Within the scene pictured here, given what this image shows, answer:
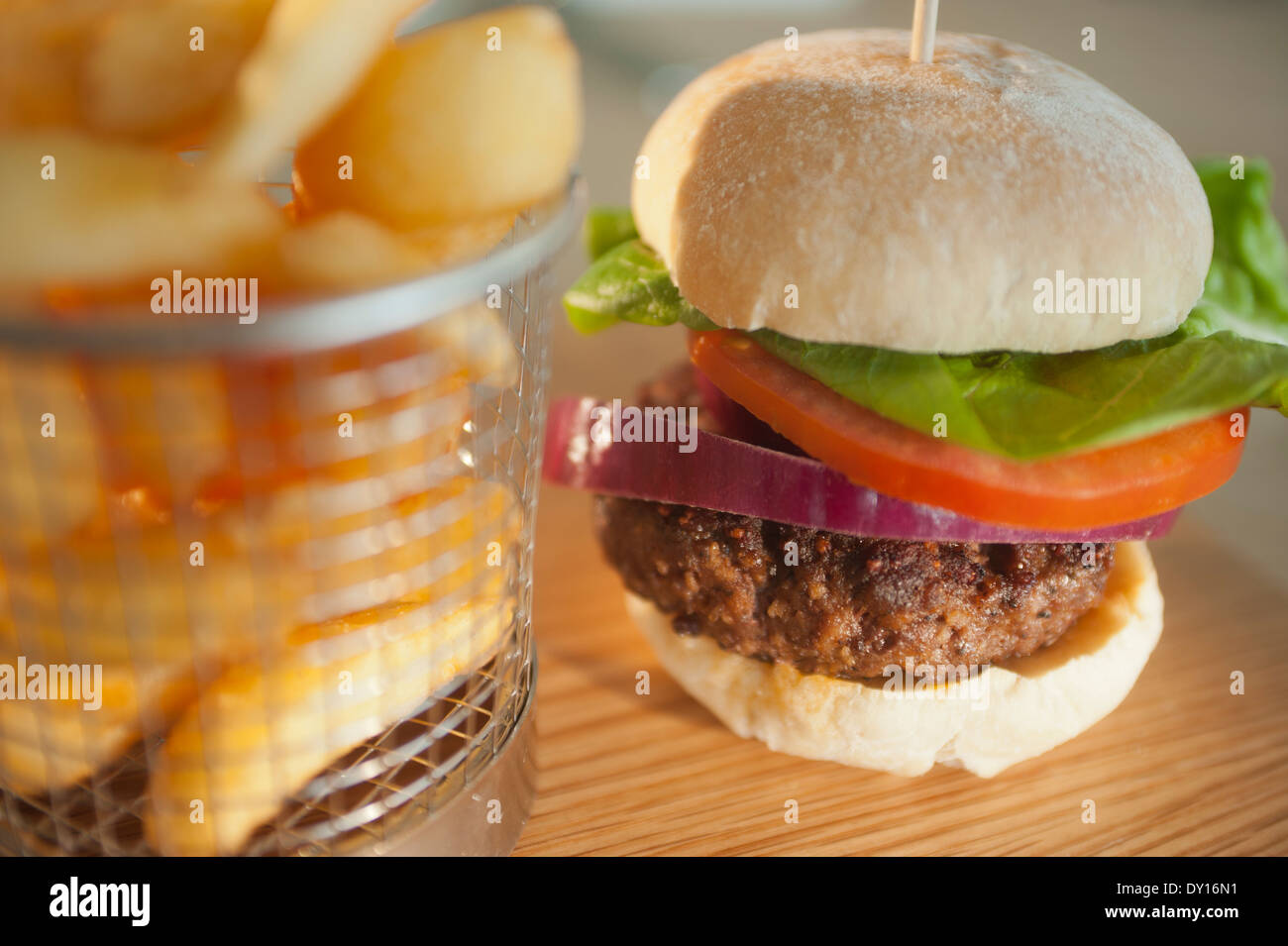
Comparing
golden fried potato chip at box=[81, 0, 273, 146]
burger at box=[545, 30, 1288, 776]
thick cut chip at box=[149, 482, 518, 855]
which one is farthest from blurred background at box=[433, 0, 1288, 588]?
golden fried potato chip at box=[81, 0, 273, 146]

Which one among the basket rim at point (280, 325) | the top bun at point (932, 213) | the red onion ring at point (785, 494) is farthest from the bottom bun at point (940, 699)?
the basket rim at point (280, 325)

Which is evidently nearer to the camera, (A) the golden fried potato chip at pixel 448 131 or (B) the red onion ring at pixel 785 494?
(A) the golden fried potato chip at pixel 448 131

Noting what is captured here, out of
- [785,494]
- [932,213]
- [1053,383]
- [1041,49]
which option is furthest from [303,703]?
[1041,49]

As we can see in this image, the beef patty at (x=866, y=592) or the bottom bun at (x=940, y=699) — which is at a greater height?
the beef patty at (x=866, y=592)

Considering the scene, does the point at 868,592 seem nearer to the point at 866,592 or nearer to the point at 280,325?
the point at 866,592

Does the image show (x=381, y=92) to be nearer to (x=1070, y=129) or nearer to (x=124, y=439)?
(x=124, y=439)

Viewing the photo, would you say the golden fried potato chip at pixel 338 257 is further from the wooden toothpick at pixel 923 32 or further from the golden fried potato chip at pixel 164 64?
the wooden toothpick at pixel 923 32

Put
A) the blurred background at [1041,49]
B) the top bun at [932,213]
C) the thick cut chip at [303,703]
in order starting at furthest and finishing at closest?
the blurred background at [1041,49] < the top bun at [932,213] < the thick cut chip at [303,703]
